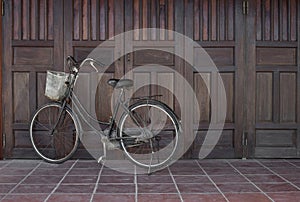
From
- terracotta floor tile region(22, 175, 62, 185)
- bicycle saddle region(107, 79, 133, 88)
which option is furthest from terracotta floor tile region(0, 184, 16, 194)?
bicycle saddle region(107, 79, 133, 88)

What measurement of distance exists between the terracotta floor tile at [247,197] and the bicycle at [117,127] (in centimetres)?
95

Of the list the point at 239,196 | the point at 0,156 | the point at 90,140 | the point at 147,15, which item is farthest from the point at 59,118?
the point at 239,196

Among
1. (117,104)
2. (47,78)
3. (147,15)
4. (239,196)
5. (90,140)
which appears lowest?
(239,196)

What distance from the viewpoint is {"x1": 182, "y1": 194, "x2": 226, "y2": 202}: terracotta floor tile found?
2.92 meters

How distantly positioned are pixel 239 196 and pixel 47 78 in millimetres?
2095

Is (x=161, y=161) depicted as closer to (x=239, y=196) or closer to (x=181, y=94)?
(x=181, y=94)

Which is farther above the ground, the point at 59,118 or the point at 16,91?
the point at 16,91

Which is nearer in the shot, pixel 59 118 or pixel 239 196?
pixel 239 196

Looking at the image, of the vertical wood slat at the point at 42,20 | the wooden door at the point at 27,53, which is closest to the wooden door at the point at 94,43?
the wooden door at the point at 27,53

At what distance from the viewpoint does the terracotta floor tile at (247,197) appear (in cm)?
291

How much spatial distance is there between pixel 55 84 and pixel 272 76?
221 cm

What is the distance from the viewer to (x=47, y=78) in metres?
3.99

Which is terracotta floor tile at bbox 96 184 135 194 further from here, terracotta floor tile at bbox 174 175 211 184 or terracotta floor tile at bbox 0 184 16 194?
terracotta floor tile at bbox 0 184 16 194

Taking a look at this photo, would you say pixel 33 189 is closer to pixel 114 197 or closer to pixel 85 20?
pixel 114 197
